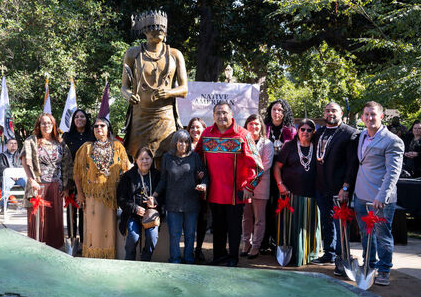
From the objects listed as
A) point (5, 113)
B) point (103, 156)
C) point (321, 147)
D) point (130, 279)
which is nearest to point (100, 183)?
point (103, 156)

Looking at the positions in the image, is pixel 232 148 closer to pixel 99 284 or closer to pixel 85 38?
pixel 99 284

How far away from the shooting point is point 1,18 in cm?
1141

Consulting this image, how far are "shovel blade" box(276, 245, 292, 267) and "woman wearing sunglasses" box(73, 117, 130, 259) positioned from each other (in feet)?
6.08

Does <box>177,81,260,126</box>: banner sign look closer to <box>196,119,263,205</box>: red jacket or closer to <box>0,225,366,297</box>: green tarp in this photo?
<box>196,119,263,205</box>: red jacket

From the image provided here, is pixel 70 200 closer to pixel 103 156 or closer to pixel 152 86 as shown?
pixel 103 156

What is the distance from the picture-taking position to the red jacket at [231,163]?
4.72 metres

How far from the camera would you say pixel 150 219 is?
461 centimetres

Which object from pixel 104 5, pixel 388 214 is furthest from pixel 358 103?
pixel 104 5

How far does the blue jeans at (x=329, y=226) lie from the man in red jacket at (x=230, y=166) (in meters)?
0.88

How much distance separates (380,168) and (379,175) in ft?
0.22

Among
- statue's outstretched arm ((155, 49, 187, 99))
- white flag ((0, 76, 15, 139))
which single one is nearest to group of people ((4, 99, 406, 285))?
statue's outstretched arm ((155, 49, 187, 99))

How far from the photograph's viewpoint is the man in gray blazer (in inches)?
164

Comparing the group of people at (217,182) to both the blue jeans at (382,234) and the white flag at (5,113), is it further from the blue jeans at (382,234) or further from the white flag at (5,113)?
the white flag at (5,113)

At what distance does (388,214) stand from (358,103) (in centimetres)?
521
